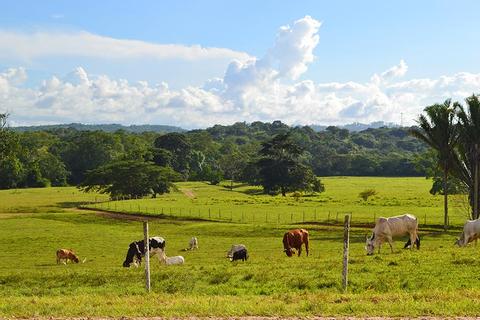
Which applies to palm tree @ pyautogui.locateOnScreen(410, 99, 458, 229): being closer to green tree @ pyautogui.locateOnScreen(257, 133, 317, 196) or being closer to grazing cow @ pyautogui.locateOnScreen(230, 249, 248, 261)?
grazing cow @ pyautogui.locateOnScreen(230, 249, 248, 261)

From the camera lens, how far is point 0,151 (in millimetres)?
69312

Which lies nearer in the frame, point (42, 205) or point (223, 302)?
point (223, 302)

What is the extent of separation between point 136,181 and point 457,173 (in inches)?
2294

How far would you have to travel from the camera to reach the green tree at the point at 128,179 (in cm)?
9362

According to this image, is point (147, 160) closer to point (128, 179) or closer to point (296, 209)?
point (128, 179)

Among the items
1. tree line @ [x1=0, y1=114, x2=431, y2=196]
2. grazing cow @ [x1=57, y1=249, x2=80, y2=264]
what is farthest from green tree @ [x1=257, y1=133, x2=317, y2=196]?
grazing cow @ [x1=57, y1=249, x2=80, y2=264]

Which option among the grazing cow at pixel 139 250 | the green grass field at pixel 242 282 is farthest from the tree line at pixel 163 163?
the grazing cow at pixel 139 250

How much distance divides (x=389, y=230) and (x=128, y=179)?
2726 inches

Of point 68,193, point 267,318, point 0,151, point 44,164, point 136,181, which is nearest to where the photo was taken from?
point 267,318

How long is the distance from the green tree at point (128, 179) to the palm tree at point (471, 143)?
58730mm

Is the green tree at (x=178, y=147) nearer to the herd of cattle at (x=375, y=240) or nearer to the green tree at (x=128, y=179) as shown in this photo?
the green tree at (x=128, y=179)

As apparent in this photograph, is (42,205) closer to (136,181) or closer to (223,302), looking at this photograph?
(136,181)

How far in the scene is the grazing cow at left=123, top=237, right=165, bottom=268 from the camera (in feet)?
97.8

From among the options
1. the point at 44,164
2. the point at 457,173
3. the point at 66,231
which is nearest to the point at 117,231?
the point at 66,231
